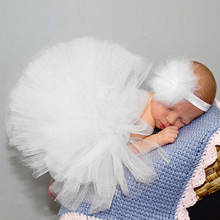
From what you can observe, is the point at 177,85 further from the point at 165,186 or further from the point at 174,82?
the point at 165,186

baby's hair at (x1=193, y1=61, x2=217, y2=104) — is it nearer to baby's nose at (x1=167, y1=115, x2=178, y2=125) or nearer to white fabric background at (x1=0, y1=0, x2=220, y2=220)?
baby's nose at (x1=167, y1=115, x2=178, y2=125)

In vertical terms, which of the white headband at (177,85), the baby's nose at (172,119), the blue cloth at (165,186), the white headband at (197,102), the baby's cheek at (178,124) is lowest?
the blue cloth at (165,186)

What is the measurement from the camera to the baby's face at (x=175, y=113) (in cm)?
99

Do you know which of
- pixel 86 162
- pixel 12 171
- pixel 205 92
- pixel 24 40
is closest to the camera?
pixel 86 162

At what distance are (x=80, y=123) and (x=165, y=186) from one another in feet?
0.89

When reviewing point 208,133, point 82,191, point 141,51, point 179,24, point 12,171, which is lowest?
point 12,171

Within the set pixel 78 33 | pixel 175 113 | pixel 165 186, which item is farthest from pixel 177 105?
pixel 78 33

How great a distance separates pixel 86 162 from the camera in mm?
835

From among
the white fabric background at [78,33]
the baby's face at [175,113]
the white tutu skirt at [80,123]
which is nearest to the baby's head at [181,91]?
the baby's face at [175,113]

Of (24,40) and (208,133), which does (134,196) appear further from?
(24,40)

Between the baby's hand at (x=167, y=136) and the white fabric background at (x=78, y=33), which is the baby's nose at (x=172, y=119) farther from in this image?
the white fabric background at (x=78, y=33)

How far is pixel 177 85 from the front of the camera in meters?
0.97

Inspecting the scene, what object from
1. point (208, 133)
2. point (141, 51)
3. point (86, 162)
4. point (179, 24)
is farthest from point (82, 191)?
point (179, 24)

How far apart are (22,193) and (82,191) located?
1.57 ft
